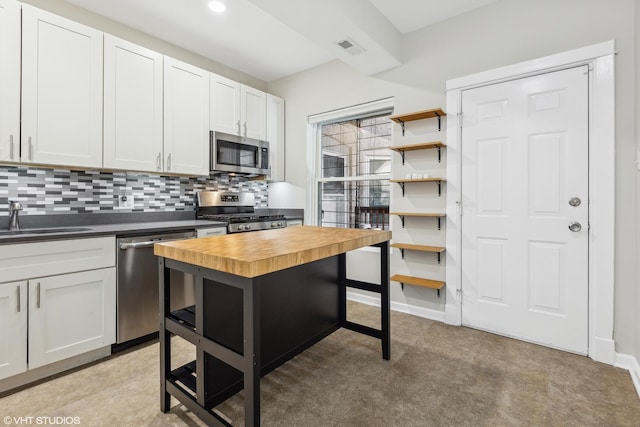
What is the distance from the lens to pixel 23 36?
213cm

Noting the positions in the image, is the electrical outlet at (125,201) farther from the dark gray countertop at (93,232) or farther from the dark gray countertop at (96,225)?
the dark gray countertop at (93,232)

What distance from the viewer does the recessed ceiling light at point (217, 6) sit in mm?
2631

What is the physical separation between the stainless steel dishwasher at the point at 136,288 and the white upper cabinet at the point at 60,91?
2.49 ft

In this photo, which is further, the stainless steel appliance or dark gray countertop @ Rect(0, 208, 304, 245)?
the stainless steel appliance

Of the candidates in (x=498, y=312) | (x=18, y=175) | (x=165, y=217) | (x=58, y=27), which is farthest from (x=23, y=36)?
(x=498, y=312)

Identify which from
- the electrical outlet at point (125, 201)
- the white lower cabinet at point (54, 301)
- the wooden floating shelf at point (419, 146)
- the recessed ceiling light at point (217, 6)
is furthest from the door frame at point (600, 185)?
the electrical outlet at point (125, 201)

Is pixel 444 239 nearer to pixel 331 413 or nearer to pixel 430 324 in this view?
pixel 430 324

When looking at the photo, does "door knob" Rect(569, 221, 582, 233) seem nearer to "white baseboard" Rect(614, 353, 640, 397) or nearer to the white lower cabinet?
"white baseboard" Rect(614, 353, 640, 397)

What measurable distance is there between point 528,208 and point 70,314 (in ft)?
11.5

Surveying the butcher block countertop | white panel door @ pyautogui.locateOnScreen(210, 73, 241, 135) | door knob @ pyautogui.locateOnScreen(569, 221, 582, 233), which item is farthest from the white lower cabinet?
door knob @ pyautogui.locateOnScreen(569, 221, 582, 233)

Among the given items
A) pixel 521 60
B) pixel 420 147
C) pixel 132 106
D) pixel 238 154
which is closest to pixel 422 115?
pixel 420 147

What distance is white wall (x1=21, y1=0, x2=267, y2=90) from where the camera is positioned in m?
2.57

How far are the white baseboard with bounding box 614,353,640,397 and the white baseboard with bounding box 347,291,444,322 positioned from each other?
121 cm

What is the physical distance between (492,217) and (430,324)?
113cm
